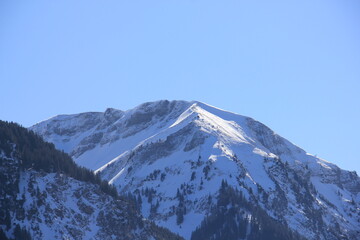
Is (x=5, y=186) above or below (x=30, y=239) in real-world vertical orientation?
above

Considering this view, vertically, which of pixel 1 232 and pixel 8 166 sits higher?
pixel 8 166

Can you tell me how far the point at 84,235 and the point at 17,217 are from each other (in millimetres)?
19177

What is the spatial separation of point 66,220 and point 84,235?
19.6ft

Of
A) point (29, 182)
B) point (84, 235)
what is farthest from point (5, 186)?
point (84, 235)

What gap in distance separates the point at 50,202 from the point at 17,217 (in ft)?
45.2

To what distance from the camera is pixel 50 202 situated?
197125 millimetres

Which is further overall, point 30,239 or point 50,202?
point 50,202

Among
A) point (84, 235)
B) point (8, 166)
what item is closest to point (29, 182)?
point (8, 166)

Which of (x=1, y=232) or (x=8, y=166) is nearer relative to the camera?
(x=1, y=232)

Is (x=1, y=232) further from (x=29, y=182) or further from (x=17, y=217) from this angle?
(x=29, y=182)

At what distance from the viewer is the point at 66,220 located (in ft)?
642

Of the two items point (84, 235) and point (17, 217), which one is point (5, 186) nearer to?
point (17, 217)

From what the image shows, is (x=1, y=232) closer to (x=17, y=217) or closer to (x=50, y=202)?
(x=17, y=217)

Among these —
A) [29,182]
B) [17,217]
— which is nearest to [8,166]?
Answer: [29,182]
